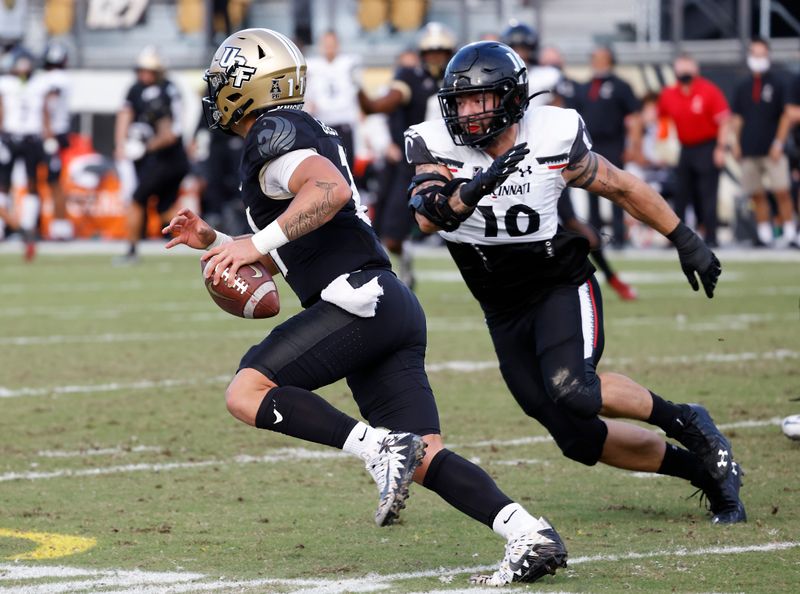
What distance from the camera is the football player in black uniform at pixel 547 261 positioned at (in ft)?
15.3

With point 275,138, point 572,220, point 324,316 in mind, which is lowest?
point 572,220

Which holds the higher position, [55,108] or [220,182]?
[55,108]

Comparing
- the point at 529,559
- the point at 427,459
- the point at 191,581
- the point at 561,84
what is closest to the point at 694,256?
the point at 427,459

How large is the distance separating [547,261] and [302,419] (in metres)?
1.04

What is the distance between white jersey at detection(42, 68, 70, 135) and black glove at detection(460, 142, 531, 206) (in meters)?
13.5

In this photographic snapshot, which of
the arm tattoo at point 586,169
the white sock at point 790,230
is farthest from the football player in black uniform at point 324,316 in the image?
the white sock at point 790,230

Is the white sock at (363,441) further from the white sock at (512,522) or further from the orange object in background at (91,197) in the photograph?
the orange object in background at (91,197)

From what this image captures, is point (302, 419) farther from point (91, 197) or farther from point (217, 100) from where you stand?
point (91, 197)

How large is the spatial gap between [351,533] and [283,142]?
1.21 m

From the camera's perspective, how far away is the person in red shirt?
1636cm

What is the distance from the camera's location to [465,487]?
421 cm

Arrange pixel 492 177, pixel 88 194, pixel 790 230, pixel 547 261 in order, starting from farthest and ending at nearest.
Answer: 1. pixel 88 194
2. pixel 790 230
3. pixel 547 261
4. pixel 492 177

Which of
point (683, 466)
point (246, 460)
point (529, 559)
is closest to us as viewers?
point (529, 559)

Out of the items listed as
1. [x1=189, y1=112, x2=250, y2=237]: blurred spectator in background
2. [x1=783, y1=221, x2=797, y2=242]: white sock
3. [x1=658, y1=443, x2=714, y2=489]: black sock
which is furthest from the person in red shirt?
[x1=658, y1=443, x2=714, y2=489]: black sock
